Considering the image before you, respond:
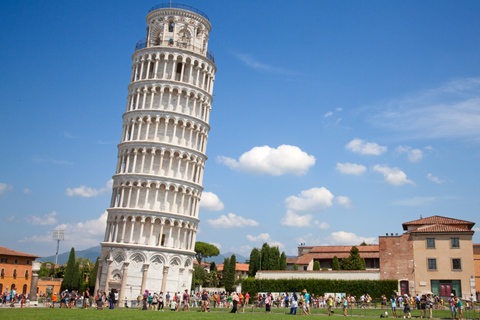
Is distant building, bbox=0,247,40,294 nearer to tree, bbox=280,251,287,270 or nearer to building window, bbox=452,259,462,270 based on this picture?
tree, bbox=280,251,287,270

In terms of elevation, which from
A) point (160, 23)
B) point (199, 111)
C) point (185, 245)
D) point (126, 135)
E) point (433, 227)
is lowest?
point (185, 245)

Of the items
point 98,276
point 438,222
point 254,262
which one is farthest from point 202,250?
point 438,222

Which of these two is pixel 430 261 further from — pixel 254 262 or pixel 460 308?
pixel 254 262

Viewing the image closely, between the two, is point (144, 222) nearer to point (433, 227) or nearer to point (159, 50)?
point (159, 50)

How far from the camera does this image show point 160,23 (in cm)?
5938

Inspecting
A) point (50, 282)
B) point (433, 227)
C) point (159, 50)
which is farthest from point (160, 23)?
point (50, 282)

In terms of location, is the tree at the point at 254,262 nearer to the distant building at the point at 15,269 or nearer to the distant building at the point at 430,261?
the distant building at the point at 430,261

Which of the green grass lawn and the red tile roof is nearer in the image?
the green grass lawn

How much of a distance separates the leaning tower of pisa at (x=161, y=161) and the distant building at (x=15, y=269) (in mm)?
32444

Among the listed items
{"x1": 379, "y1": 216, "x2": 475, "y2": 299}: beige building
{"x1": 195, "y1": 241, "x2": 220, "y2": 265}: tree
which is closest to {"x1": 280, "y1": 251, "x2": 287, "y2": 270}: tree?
{"x1": 195, "y1": 241, "x2": 220, "y2": 265}: tree

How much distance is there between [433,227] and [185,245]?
97.8ft

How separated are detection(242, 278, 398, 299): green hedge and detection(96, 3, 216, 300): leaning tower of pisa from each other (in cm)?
961

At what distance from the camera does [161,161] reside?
5362 cm

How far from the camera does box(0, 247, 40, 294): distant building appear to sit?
7419 cm
